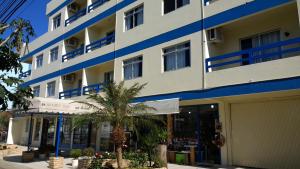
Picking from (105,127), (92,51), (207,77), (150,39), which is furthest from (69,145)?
(207,77)

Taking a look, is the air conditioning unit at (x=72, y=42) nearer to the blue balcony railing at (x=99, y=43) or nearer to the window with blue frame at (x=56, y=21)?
the window with blue frame at (x=56, y=21)

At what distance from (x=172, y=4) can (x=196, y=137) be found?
341 inches

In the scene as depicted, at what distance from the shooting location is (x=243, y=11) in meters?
14.8

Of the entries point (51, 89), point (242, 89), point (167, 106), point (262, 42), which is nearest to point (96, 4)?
point (51, 89)

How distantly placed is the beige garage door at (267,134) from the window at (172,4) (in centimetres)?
716

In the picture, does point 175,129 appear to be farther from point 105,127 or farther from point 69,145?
point 69,145

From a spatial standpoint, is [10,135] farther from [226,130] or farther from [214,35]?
[214,35]

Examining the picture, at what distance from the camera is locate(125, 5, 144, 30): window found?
21766mm

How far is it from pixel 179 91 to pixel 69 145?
15.6 metres

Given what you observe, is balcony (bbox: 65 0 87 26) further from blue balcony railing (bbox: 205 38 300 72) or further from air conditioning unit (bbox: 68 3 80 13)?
blue balcony railing (bbox: 205 38 300 72)

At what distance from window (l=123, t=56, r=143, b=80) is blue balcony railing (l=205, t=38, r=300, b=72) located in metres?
6.13

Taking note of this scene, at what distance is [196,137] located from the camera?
683 inches

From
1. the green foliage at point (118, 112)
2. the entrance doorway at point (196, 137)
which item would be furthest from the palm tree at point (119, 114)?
the entrance doorway at point (196, 137)

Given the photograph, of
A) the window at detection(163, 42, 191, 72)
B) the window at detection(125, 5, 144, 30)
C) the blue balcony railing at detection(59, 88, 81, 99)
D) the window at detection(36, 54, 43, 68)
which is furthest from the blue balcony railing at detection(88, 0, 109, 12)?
the window at detection(36, 54, 43, 68)
